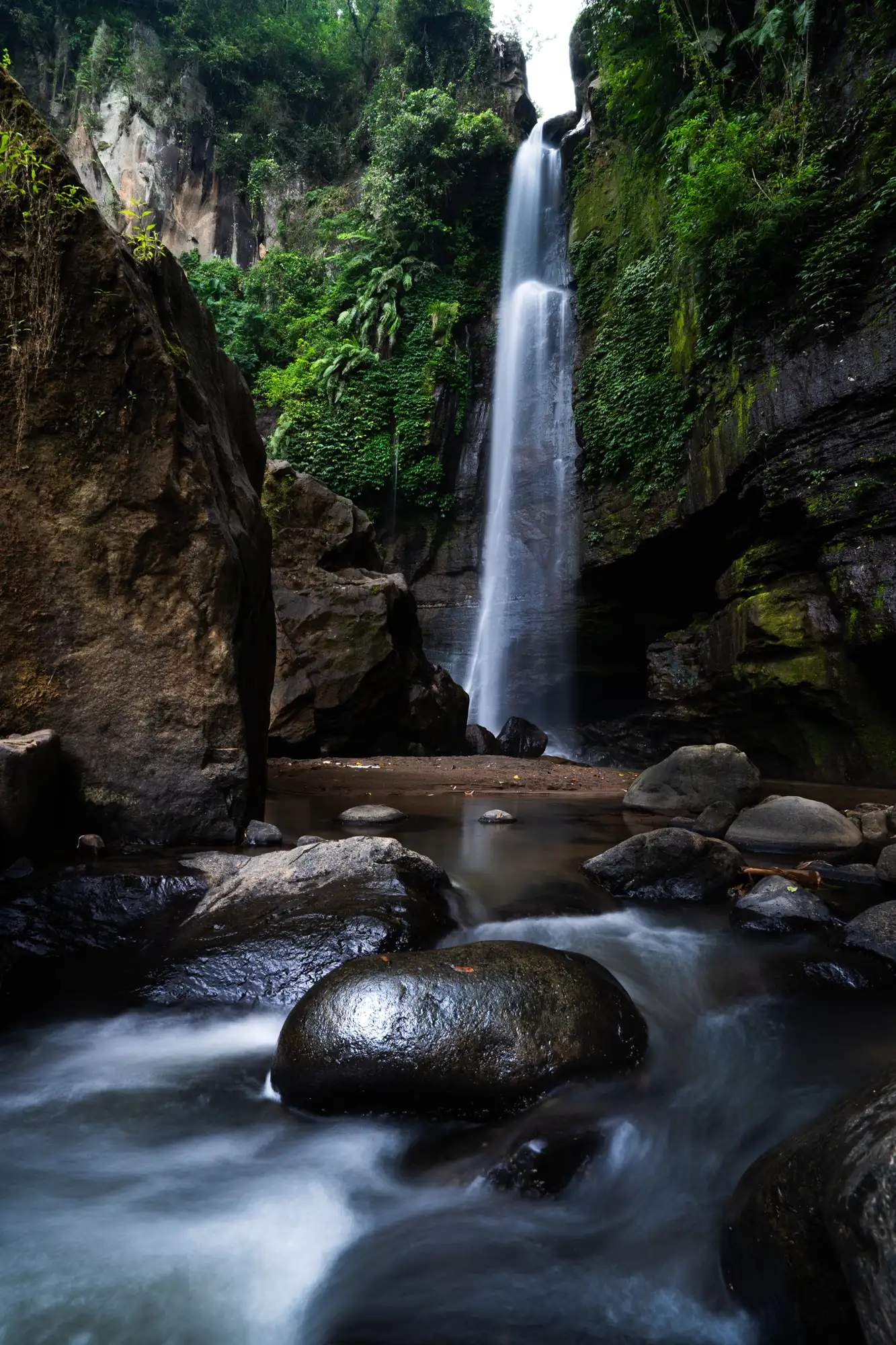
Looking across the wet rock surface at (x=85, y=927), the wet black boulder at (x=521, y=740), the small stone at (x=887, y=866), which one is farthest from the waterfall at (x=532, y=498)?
the wet rock surface at (x=85, y=927)

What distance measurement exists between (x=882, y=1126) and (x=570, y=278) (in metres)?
22.8

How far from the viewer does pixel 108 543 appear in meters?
4.61

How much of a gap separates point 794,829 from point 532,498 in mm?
14468

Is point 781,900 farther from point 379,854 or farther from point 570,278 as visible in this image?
point 570,278

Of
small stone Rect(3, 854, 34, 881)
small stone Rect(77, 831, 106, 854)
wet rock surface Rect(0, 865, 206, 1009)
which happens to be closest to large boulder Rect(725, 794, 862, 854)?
wet rock surface Rect(0, 865, 206, 1009)

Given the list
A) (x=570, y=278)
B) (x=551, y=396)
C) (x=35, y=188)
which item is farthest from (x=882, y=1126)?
(x=570, y=278)

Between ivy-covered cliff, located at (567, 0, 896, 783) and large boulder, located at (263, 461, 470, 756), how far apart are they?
482cm

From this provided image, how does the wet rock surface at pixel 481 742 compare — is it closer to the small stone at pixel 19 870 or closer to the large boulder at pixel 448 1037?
the small stone at pixel 19 870

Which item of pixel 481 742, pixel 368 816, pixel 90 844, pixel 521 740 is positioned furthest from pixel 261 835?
pixel 521 740

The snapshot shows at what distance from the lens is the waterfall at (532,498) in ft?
59.4

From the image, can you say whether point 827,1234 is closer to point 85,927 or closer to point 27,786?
point 85,927

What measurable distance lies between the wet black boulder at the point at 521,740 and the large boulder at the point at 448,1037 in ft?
42.7

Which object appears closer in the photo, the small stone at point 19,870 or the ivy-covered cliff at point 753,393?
the small stone at point 19,870

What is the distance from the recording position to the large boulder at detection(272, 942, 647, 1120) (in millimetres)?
2404
